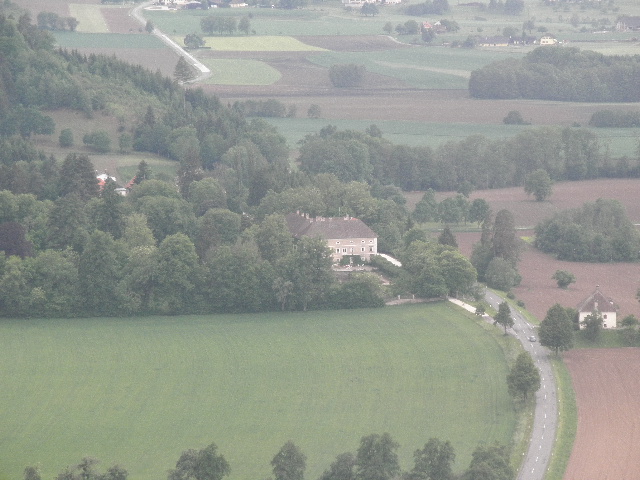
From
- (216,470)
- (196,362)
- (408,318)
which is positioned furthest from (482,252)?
(216,470)

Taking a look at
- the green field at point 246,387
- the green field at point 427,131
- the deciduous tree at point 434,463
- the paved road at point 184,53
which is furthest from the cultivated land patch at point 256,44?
the deciduous tree at point 434,463

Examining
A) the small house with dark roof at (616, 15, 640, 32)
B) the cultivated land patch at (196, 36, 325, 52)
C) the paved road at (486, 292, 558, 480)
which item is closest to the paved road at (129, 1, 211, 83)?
the cultivated land patch at (196, 36, 325, 52)

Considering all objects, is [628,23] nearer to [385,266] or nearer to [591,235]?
[591,235]

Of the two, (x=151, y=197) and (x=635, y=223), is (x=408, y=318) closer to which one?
(x=151, y=197)

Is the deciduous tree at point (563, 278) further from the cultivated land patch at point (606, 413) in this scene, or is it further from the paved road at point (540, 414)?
the cultivated land patch at point (606, 413)

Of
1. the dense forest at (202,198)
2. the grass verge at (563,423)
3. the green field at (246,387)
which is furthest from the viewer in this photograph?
the dense forest at (202,198)

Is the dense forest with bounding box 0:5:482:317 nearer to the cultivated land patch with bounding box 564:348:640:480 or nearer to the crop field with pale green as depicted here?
the cultivated land patch with bounding box 564:348:640:480
